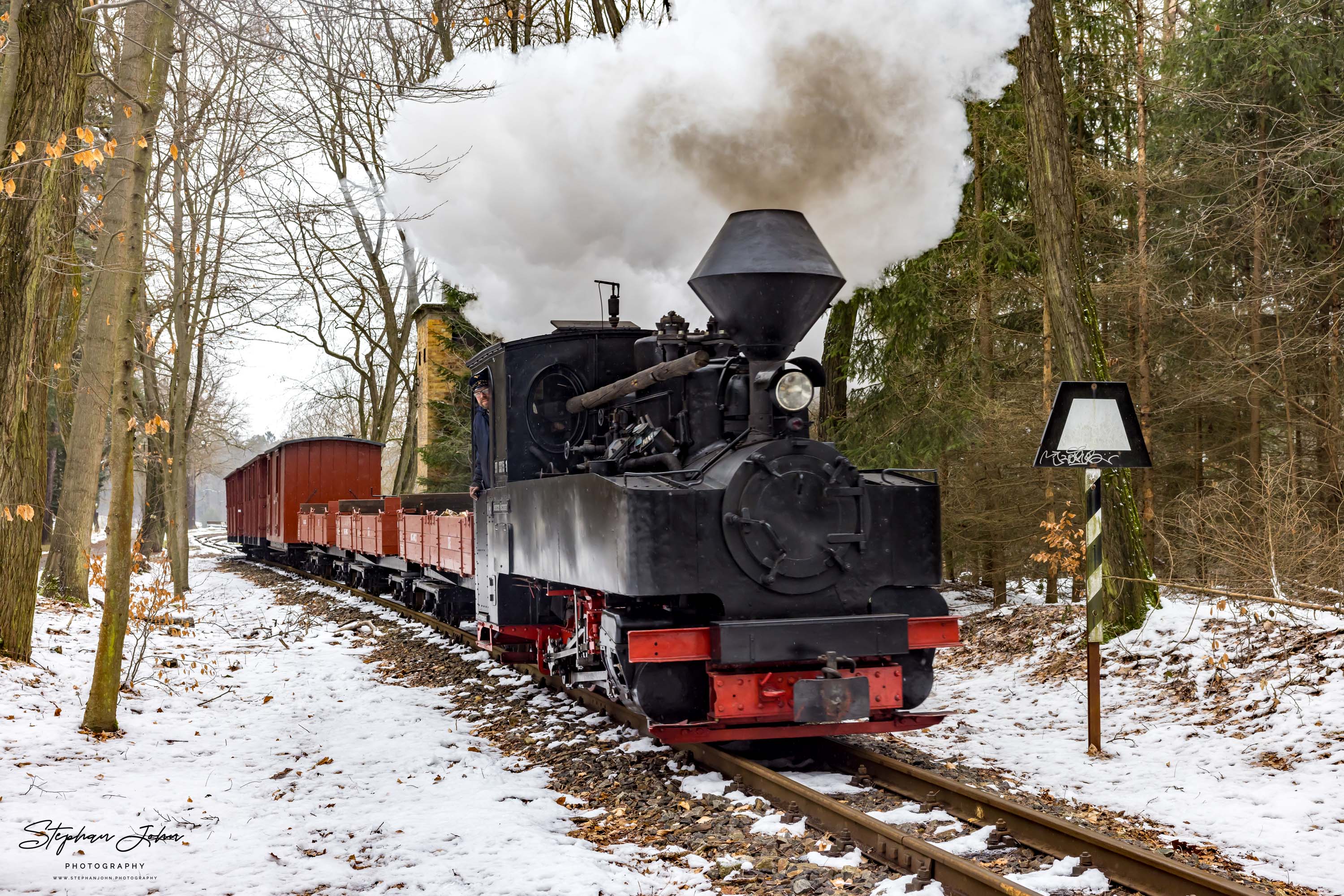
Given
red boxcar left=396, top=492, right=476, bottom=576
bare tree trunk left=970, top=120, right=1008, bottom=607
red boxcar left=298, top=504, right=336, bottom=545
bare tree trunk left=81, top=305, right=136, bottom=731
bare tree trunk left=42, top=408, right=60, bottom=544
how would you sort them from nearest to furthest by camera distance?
bare tree trunk left=81, top=305, right=136, bottom=731 → red boxcar left=396, top=492, right=476, bottom=576 → bare tree trunk left=970, top=120, right=1008, bottom=607 → red boxcar left=298, top=504, right=336, bottom=545 → bare tree trunk left=42, top=408, right=60, bottom=544

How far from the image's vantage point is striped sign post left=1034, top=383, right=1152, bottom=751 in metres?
6.19

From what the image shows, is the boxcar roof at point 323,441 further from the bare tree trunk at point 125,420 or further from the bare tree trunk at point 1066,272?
the bare tree trunk at point 1066,272

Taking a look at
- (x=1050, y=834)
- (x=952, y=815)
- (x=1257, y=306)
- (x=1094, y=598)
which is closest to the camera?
(x=1050, y=834)

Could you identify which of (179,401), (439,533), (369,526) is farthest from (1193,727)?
(179,401)

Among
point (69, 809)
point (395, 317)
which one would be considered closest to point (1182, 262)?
point (69, 809)

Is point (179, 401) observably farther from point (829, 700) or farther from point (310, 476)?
point (829, 700)

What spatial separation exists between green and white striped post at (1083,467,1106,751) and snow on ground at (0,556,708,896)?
3063mm

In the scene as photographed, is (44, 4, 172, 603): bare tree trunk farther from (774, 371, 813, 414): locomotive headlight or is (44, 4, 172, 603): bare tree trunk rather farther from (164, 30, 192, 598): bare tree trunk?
(774, 371, 813, 414): locomotive headlight

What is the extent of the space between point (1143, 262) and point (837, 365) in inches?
171

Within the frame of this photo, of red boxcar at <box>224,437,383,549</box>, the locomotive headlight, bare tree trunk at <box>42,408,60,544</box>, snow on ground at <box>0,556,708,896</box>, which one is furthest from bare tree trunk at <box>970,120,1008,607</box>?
bare tree trunk at <box>42,408,60,544</box>

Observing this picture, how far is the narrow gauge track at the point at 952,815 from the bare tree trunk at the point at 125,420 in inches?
148

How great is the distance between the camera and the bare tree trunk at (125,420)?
21.5 feet

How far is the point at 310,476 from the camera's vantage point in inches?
929
